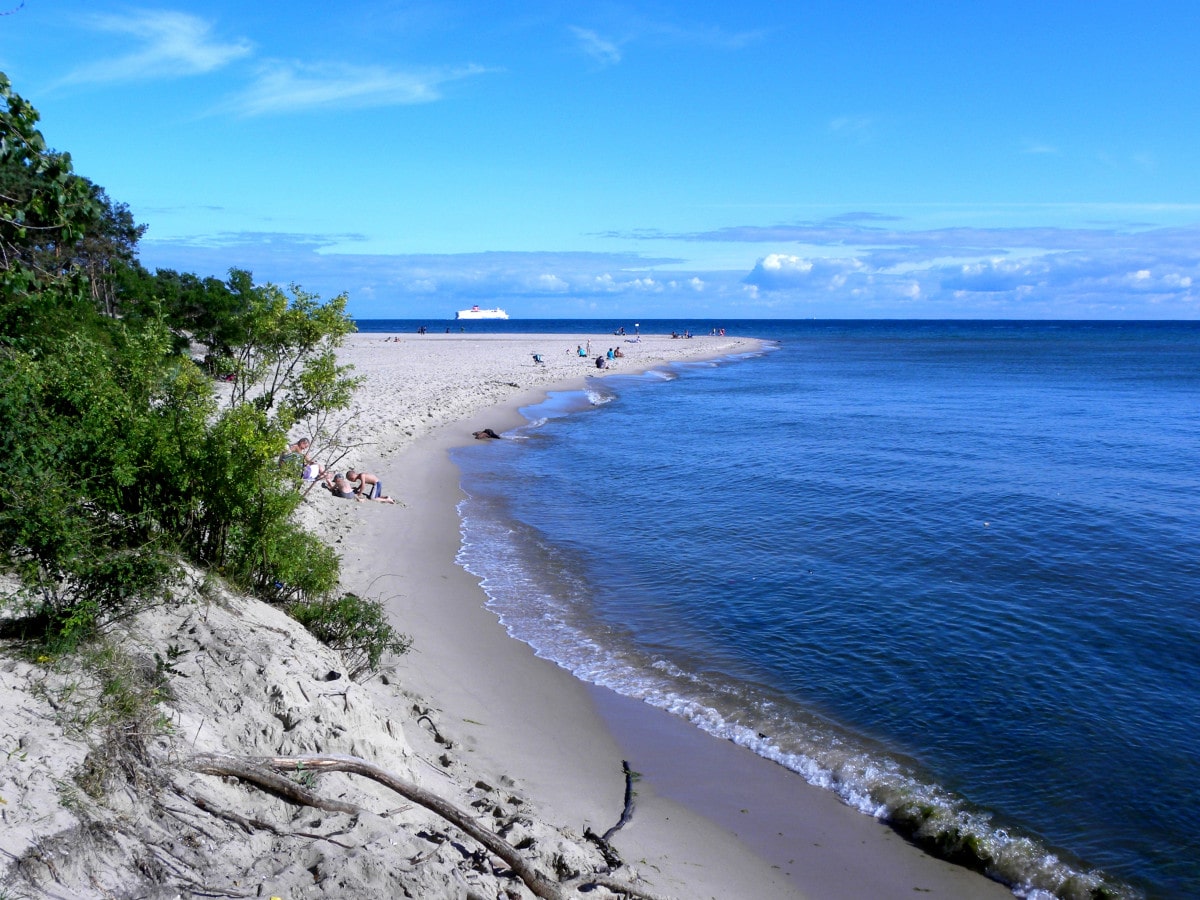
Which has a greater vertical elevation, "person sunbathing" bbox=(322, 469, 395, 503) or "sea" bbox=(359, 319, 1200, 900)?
"person sunbathing" bbox=(322, 469, 395, 503)

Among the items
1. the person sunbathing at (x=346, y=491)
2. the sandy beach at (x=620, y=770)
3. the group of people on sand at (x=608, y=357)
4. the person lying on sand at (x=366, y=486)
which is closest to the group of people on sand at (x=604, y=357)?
the group of people on sand at (x=608, y=357)

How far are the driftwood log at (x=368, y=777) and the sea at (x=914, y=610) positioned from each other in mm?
3968

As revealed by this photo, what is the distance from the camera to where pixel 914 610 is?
1439 centimetres

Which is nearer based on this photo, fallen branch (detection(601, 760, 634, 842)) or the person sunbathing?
fallen branch (detection(601, 760, 634, 842))

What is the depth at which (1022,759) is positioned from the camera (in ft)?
32.5

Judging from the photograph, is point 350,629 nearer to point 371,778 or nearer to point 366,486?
point 371,778

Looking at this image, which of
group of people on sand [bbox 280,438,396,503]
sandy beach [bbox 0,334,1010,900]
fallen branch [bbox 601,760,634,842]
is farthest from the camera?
group of people on sand [bbox 280,438,396,503]

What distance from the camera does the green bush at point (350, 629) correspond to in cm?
988

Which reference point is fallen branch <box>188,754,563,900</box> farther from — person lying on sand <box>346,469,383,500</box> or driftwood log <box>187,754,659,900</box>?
person lying on sand <box>346,469,383,500</box>

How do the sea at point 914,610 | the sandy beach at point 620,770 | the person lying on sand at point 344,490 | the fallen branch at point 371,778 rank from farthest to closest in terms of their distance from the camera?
the person lying on sand at point 344,490 < the sea at point 914,610 < the sandy beach at point 620,770 < the fallen branch at point 371,778

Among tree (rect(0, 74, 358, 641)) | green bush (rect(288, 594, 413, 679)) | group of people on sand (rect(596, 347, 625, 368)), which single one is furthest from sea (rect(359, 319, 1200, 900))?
group of people on sand (rect(596, 347, 625, 368))

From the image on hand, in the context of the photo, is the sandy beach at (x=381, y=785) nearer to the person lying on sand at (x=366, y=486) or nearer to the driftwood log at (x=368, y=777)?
the driftwood log at (x=368, y=777)

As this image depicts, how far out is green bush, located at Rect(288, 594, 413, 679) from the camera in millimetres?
9875

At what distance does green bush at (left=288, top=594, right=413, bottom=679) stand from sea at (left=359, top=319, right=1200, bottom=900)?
2.95 metres
